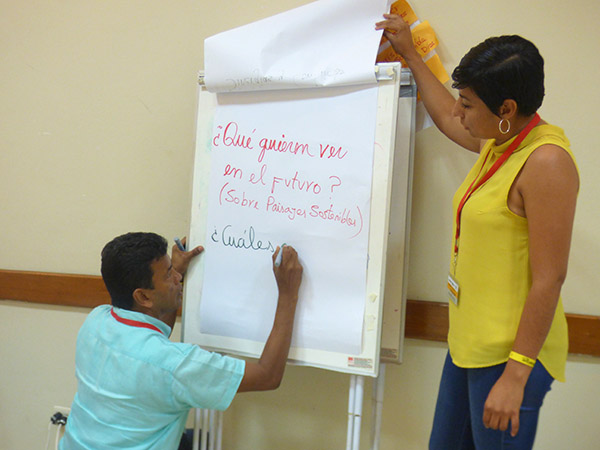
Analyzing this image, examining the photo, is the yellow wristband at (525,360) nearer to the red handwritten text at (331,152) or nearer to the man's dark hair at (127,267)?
the red handwritten text at (331,152)

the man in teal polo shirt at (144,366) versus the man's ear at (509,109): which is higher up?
the man's ear at (509,109)

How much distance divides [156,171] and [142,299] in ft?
2.21

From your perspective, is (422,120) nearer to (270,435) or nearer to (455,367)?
(455,367)

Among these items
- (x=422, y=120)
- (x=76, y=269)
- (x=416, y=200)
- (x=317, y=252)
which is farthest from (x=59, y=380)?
(x=422, y=120)

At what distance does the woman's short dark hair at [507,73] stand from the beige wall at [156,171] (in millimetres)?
536

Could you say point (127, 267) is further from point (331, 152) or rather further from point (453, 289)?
point (453, 289)

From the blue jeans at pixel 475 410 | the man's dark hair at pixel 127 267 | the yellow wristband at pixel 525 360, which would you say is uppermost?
the man's dark hair at pixel 127 267

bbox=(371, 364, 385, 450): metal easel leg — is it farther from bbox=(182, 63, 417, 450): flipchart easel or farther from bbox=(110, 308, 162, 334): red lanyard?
bbox=(110, 308, 162, 334): red lanyard

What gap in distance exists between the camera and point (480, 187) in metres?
1.07

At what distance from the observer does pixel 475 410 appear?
107 centimetres

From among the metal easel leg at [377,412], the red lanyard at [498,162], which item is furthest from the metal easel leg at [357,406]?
the red lanyard at [498,162]

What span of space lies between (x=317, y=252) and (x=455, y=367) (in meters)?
0.43

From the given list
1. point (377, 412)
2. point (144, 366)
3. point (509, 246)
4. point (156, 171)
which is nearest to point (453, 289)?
point (509, 246)

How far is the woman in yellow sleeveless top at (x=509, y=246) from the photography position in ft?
3.06
